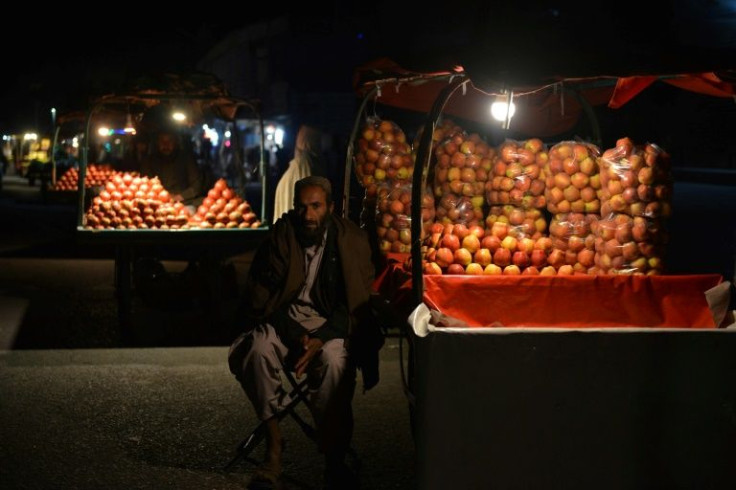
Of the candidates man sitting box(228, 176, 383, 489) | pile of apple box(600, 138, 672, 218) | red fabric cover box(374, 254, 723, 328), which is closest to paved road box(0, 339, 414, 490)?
man sitting box(228, 176, 383, 489)

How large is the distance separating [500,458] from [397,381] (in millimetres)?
2994

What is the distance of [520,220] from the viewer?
19.9ft

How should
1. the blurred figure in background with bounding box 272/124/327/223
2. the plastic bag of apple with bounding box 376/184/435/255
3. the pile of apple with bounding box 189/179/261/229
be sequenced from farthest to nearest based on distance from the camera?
the blurred figure in background with bounding box 272/124/327/223 → the pile of apple with bounding box 189/179/261/229 → the plastic bag of apple with bounding box 376/184/435/255

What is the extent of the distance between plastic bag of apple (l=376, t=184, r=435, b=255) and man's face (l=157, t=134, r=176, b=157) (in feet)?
14.2

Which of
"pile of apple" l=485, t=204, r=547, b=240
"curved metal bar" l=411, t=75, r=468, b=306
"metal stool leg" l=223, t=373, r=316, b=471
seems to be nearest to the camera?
"curved metal bar" l=411, t=75, r=468, b=306

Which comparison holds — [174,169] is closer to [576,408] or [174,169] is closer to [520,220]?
[520,220]

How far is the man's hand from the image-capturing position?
477 cm

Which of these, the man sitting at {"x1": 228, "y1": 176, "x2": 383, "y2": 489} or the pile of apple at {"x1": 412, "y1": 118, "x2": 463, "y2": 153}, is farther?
the pile of apple at {"x1": 412, "y1": 118, "x2": 463, "y2": 153}

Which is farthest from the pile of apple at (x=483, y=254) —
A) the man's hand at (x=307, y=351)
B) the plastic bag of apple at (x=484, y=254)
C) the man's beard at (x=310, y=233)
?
the man's hand at (x=307, y=351)

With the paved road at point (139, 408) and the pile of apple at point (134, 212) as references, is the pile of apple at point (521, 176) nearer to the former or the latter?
the paved road at point (139, 408)

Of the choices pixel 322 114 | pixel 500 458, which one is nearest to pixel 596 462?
pixel 500 458

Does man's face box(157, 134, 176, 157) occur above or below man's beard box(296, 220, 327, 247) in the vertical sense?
above

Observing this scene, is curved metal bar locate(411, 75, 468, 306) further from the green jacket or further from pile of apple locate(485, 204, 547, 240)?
pile of apple locate(485, 204, 547, 240)

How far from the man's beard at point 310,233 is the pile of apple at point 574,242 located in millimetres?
1594
